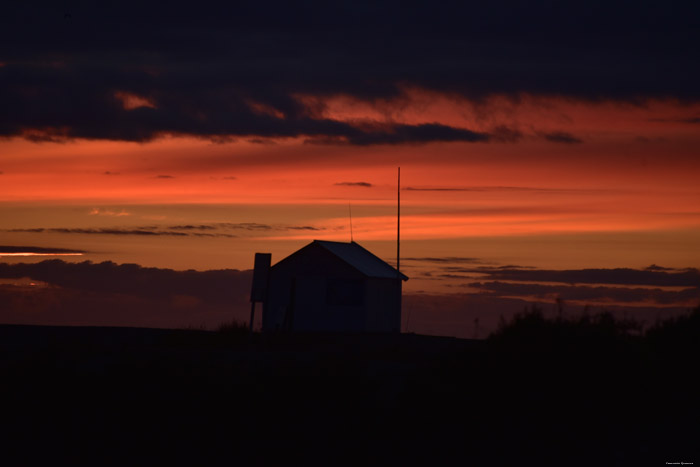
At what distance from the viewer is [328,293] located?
111 feet

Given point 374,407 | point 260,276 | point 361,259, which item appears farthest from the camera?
point 361,259

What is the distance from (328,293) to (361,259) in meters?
2.58

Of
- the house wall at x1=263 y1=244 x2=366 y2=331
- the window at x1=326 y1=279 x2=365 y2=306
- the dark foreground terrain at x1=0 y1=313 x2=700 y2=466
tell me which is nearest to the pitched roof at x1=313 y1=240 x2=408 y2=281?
the house wall at x1=263 y1=244 x2=366 y2=331

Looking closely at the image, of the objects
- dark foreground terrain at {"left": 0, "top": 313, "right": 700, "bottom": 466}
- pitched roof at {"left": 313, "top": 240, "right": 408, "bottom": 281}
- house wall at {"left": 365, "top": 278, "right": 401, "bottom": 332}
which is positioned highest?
pitched roof at {"left": 313, "top": 240, "right": 408, "bottom": 281}

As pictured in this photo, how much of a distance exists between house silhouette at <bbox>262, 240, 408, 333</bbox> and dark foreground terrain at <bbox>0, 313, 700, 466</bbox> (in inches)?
563

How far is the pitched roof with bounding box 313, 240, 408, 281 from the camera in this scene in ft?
112

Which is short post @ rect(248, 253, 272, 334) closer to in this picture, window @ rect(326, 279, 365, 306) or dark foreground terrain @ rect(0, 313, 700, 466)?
window @ rect(326, 279, 365, 306)

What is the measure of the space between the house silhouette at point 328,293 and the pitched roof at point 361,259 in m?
0.04

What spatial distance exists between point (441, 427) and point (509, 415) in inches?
52.9

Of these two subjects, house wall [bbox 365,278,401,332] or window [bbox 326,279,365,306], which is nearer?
window [bbox 326,279,365,306]

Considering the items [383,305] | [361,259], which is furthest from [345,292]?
[361,259]

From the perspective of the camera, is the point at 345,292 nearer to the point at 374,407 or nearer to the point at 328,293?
the point at 328,293

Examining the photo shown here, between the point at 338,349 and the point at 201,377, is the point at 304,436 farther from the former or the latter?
the point at 338,349

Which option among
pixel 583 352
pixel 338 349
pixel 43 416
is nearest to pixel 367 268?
pixel 338 349
